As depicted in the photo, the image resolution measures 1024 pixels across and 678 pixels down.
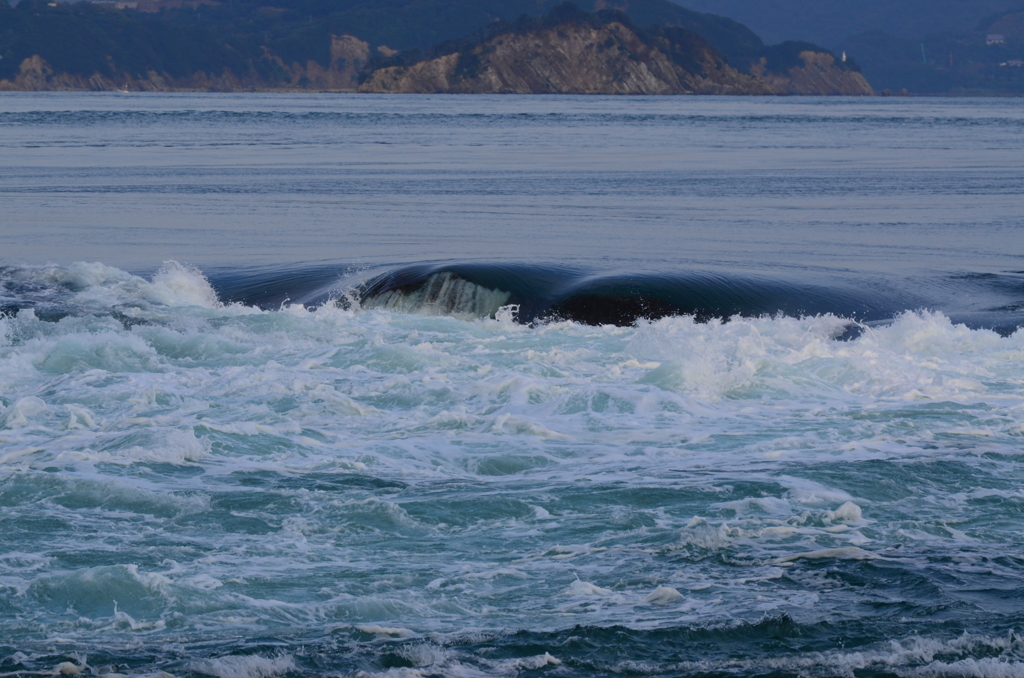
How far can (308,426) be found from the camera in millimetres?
13992

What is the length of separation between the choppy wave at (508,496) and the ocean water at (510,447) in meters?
0.04

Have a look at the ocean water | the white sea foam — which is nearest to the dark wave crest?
the ocean water

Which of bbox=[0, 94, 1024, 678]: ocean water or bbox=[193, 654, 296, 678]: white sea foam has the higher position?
bbox=[0, 94, 1024, 678]: ocean water

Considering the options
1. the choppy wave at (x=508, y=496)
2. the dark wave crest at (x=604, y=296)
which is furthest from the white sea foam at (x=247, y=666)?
the dark wave crest at (x=604, y=296)

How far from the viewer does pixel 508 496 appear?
11500 mm

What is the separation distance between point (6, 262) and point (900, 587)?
22628 mm

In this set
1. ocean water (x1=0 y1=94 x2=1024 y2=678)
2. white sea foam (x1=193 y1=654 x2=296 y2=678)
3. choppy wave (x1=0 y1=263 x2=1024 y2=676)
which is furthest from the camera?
ocean water (x1=0 y1=94 x2=1024 y2=678)

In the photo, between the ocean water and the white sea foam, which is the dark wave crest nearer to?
the ocean water

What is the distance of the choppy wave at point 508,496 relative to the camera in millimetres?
8336

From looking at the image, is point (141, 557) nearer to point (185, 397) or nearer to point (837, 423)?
point (185, 397)

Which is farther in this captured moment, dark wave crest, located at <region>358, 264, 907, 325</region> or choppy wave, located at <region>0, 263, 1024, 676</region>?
dark wave crest, located at <region>358, 264, 907, 325</region>

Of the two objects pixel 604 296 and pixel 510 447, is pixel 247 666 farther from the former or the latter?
pixel 604 296

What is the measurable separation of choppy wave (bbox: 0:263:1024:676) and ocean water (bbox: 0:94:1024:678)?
0.13 ft

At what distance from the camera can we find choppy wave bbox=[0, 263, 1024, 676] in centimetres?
834
